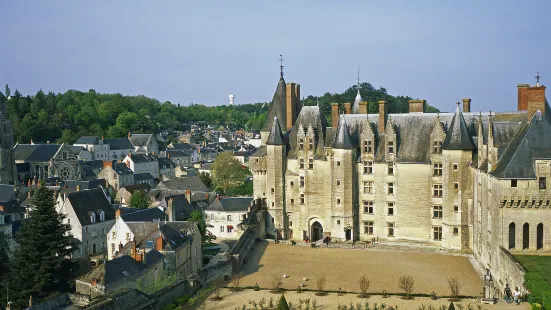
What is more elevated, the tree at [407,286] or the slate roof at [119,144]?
the slate roof at [119,144]

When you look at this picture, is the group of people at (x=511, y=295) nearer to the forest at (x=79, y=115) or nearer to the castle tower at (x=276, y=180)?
the castle tower at (x=276, y=180)

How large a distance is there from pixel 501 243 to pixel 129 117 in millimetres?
115284

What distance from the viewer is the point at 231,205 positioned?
5244 cm

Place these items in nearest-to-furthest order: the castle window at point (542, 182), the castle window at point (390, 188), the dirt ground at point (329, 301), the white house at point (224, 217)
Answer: the dirt ground at point (329, 301) < the castle window at point (542, 182) < the castle window at point (390, 188) < the white house at point (224, 217)

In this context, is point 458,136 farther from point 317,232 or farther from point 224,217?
point 224,217

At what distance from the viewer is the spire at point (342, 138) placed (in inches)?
1651

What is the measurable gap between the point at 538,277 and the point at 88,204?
33.2 metres

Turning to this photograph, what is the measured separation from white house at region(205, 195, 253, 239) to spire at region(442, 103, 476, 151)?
19149mm

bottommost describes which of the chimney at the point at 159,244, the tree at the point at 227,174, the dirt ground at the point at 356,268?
the dirt ground at the point at 356,268

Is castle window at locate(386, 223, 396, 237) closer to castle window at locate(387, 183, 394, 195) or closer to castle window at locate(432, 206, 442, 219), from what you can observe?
castle window at locate(387, 183, 394, 195)

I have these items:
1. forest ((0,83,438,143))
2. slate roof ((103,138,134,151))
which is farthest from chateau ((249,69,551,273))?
slate roof ((103,138,134,151))

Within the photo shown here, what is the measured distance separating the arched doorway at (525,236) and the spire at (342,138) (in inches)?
558

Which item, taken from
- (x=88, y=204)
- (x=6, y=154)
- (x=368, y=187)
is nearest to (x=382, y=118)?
(x=368, y=187)

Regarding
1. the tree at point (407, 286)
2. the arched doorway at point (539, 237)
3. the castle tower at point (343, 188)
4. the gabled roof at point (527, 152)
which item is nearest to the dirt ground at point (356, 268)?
the tree at point (407, 286)
